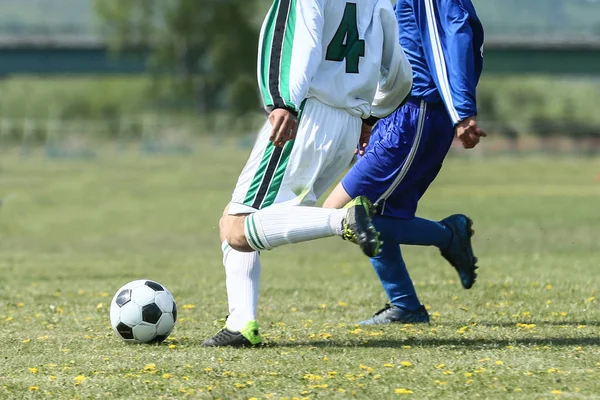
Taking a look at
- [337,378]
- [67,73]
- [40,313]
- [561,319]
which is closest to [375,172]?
[561,319]

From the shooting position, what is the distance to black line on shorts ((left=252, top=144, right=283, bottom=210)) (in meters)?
6.21

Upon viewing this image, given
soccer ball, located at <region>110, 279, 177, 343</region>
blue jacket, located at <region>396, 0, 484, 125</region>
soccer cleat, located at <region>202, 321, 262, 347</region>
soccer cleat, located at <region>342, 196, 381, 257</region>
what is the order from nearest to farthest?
soccer cleat, located at <region>342, 196, 381, 257</region>
soccer cleat, located at <region>202, 321, 262, 347</region>
soccer ball, located at <region>110, 279, 177, 343</region>
blue jacket, located at <region>396, 0, 484, 125</region>

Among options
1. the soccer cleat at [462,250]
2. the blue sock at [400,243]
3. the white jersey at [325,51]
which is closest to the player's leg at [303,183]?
the white jersey at [325,51]

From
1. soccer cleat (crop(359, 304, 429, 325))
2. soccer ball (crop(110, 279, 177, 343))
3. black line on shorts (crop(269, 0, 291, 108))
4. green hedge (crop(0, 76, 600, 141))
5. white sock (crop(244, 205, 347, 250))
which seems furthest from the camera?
green hedge (crop(0, 76, 600, 141))

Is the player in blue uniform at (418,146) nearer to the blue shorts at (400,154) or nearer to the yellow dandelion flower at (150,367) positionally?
the blue shorts at (400,154)

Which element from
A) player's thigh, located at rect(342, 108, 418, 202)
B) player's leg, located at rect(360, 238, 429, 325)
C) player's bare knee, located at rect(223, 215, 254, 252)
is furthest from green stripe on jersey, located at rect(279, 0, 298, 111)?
player's leg, located at rect(360, 238, 429, 325)

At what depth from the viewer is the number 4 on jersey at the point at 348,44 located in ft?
21.0

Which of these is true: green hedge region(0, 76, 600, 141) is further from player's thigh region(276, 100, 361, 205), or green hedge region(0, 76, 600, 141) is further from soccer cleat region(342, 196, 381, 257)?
soccer cleat region(342, 196, 381, 257)

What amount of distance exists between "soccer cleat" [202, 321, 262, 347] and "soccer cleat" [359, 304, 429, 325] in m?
1.39

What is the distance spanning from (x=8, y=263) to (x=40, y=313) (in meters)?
6.19

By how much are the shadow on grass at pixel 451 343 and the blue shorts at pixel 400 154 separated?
1.12 m

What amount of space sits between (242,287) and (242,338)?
1.00ft

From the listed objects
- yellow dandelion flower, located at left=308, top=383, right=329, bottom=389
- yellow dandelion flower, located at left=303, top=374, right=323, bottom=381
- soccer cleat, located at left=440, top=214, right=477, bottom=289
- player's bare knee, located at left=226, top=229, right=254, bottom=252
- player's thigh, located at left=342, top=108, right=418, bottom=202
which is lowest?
yellow dandelion flower, located at left=303, top=374, right=323, bottom=381

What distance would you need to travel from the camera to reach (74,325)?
8.05 m
